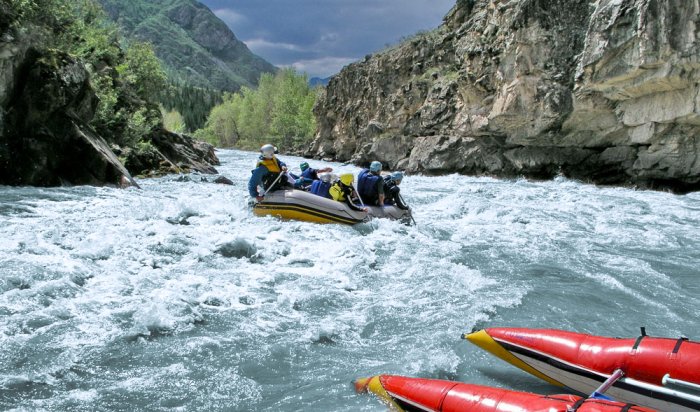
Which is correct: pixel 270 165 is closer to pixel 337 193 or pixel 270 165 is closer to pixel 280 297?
pixel 337 193

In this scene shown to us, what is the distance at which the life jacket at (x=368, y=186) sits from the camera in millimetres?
10891

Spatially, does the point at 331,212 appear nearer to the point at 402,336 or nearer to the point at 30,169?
the point at 402,336

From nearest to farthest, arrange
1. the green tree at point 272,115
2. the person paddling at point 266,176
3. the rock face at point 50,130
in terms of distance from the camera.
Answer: the person paddling at point 266,176 < the rock face at point 50,130 < the green tree at point 272,115

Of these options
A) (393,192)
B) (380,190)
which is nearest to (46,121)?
(380,190)

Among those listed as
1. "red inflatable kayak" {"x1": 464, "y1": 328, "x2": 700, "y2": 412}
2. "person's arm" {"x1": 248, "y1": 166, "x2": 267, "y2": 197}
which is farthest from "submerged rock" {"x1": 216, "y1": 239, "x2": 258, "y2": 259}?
"red inflatable kayak" {"x1": 464, "y1": 328, "x2": 700, "y2": 412}

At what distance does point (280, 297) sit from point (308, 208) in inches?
173

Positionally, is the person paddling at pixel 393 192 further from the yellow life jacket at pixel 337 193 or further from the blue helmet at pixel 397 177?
the yellow life jacket at pixel 337 193

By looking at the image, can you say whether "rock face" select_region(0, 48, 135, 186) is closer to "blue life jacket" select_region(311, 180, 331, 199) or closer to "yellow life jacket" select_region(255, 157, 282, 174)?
"yellow life jacket" select_region(255, 157, 282, 174)

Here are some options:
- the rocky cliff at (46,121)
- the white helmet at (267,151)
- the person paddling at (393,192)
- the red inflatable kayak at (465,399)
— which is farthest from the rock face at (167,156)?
the red inflatable kayak at (465,399)

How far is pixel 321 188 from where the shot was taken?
11.1 meters

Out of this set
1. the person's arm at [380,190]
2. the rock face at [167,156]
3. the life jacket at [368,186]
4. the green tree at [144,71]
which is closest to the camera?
the person's arm at [380,190]

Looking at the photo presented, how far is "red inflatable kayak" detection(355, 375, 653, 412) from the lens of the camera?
2.46m

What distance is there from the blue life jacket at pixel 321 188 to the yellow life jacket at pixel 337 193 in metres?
0.48

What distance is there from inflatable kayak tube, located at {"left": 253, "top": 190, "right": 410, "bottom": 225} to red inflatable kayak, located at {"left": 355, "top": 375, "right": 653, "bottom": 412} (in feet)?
21.3
